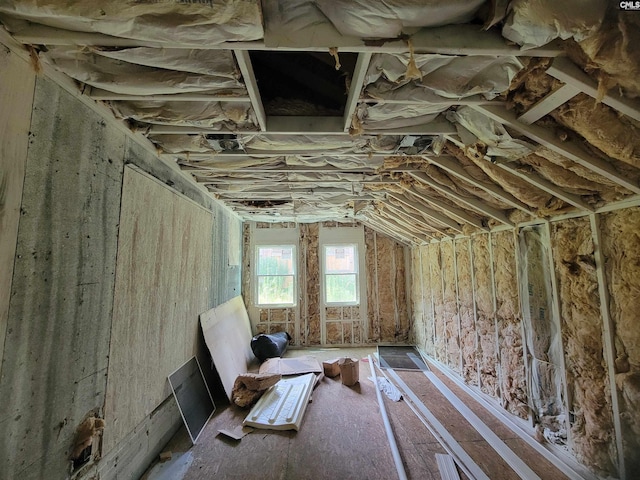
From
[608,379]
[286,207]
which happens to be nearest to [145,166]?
[286,207]

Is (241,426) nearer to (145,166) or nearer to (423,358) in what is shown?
(145,166)

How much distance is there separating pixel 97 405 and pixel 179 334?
48.1 inches

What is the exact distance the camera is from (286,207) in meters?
4.91

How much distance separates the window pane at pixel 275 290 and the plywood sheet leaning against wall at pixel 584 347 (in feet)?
16.0

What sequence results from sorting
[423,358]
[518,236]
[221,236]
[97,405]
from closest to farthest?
[97,405] < [518,236] < [221,236] < [423,358]

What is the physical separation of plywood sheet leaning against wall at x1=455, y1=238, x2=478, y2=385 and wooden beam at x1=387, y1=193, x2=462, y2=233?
30 cm

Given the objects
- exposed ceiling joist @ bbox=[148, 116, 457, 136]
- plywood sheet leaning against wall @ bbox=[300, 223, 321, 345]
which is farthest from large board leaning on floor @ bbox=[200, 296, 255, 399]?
exposed ceiling joist @ bbox=[148, 116, 457, 136]

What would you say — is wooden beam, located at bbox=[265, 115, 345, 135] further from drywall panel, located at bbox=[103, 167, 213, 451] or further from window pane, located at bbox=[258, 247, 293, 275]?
window pane, located at bbox=[258, 247, 293, 275]

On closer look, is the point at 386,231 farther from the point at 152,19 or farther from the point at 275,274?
the point at 152,19

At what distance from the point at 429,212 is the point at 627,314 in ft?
7.07

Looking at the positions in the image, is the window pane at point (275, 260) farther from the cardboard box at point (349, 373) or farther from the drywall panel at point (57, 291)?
the drywall panel at point (57, 291)

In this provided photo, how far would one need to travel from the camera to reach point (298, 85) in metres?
2.06

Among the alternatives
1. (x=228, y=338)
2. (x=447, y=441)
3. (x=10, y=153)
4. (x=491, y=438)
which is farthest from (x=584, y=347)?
(x=228, y=338)

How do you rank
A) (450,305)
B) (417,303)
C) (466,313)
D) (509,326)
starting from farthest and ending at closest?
(417,303), (450,305), (466,313), (509,326)
